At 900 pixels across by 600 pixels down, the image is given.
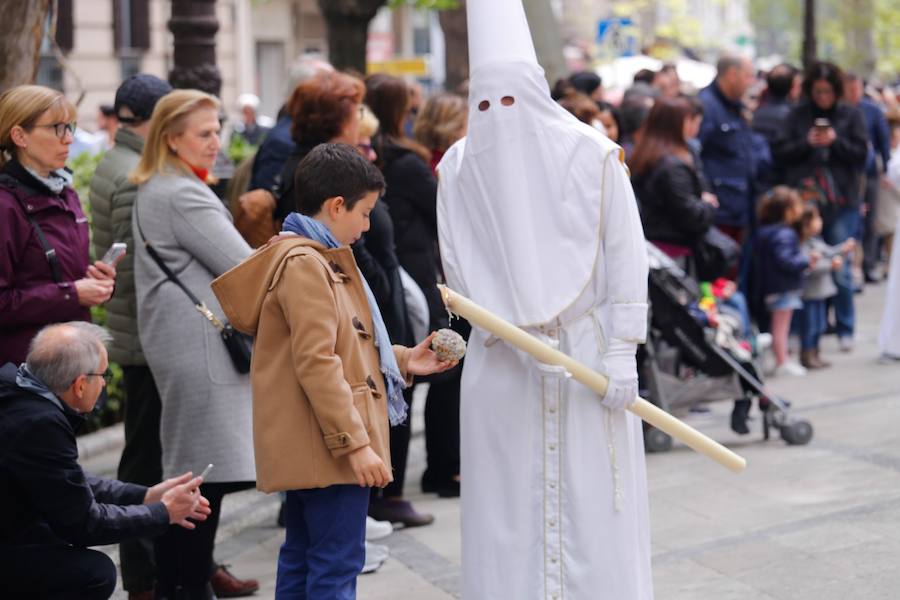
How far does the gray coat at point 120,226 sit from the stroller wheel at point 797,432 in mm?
3989

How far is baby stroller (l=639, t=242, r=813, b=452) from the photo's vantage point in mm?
8352

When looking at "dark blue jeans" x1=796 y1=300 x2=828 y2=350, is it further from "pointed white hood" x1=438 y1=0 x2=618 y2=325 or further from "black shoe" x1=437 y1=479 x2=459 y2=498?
"pointed white hood" x1=438 y1=0 x2=618 y2=325

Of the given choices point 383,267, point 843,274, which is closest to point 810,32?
point 843,274

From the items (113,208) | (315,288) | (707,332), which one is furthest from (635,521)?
(707,332)

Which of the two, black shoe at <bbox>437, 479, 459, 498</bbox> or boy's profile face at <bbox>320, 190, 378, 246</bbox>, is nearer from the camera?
boy's profile face at <bbox>320, 190, 378, 246</bbox>

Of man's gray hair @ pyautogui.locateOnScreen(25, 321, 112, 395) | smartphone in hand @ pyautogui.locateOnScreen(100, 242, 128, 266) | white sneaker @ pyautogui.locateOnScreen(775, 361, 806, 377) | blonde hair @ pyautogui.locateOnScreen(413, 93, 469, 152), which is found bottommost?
white sneaker @ pyautogui.locateOnScreen(775, 361, 806, 377)

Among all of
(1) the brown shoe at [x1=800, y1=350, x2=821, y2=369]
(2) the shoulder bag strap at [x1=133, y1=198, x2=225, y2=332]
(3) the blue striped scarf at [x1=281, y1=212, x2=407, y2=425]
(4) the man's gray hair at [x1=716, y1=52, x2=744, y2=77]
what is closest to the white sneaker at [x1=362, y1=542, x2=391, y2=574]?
(2) the shoulder bag strap at [x1=133, y1=198, x2=225, y2=332]

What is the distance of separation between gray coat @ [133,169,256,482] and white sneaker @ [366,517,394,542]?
52.6 inches

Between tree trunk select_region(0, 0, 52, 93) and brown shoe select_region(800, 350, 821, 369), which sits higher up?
tree trunk select_region(0, 0, 52, 93)

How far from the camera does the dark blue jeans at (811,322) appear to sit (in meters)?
11.0

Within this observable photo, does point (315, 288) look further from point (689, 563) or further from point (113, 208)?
point (689, 563)

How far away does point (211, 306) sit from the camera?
5602mm

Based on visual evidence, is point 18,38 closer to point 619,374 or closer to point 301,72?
point 301,72

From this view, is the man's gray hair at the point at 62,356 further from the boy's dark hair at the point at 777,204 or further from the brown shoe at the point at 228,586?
the boy's dark hair at the point at 777,204
